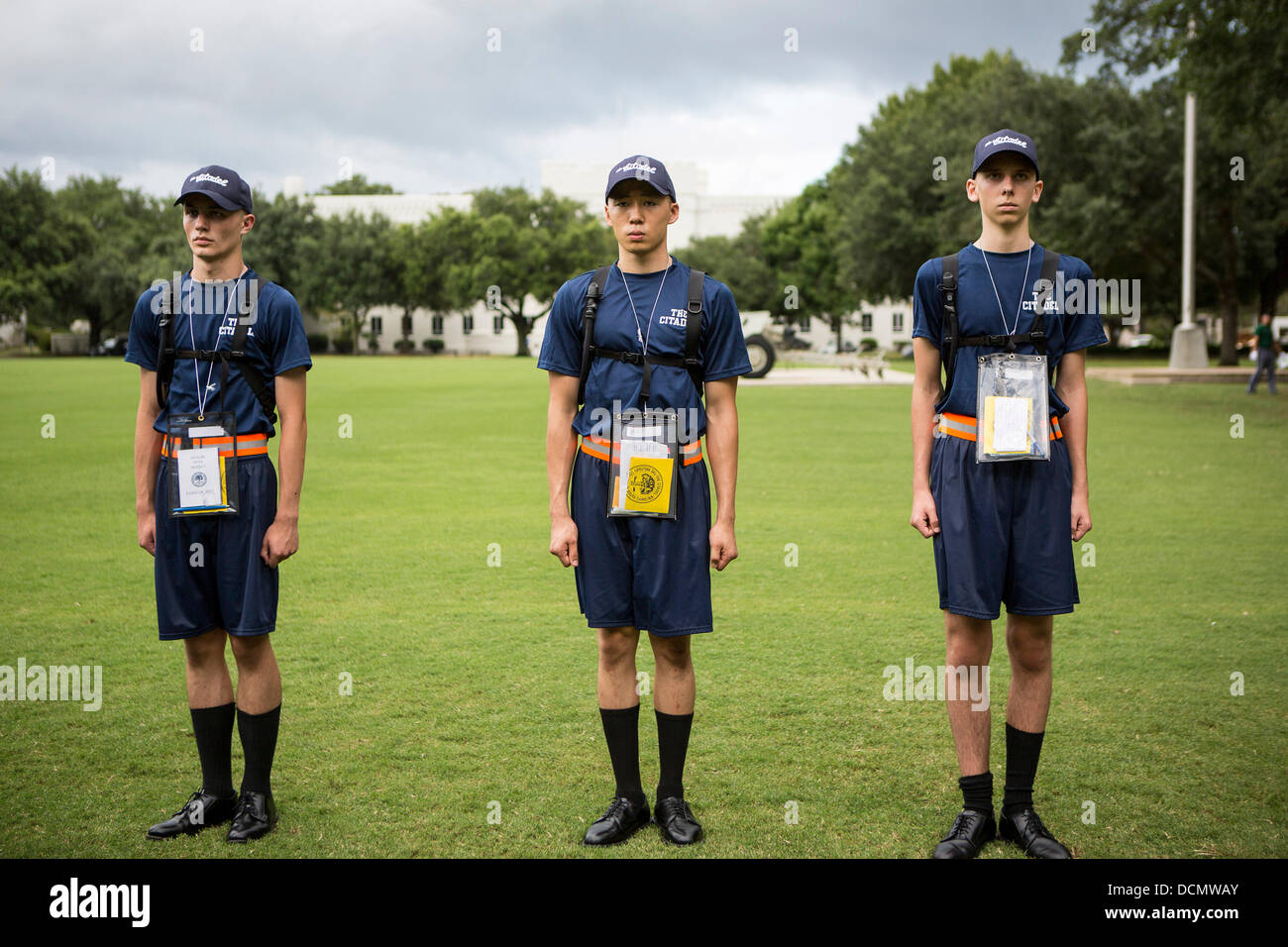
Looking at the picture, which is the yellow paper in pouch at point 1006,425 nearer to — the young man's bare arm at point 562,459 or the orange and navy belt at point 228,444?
the young man's bare arm at point 562,459

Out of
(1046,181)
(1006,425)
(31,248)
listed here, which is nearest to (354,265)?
(31,248)

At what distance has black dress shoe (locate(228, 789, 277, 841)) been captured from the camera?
3.67m

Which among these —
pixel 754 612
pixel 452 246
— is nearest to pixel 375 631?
pixel 754 612

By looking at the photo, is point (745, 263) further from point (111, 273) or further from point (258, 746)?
point (258, 746)

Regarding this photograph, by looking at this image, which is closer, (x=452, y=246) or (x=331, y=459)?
(x=331, y=459)

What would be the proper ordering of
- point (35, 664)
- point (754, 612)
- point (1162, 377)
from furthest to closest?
point (1162, 377)
point (754, 612)
point (35, 664)

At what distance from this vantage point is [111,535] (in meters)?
8.83

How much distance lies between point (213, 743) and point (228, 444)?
109 cm

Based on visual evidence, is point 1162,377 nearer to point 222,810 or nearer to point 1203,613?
point 1203,613

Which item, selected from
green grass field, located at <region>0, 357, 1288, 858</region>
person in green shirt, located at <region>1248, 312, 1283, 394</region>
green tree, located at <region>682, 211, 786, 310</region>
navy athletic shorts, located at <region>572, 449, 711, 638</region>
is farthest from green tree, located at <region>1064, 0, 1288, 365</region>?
green tree, located at <region>682, 211, 786, 310</region>

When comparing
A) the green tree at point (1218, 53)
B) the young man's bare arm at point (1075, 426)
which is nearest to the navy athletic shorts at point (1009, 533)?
the young man's bare arm at point (1075, 426)

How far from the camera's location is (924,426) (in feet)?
12.1

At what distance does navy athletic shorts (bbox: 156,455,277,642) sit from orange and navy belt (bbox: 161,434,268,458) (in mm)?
27

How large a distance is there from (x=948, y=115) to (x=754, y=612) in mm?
43256
